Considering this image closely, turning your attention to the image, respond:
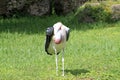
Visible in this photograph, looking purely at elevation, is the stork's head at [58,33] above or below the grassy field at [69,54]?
above

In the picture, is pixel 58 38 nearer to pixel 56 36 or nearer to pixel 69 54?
pixel 56 36

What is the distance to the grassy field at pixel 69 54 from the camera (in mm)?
7340

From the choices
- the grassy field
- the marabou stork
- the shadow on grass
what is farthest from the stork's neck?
the shadow on grass

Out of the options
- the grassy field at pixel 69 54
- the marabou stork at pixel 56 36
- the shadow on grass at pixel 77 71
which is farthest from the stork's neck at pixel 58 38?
the shadow on grass at pixel 77 71

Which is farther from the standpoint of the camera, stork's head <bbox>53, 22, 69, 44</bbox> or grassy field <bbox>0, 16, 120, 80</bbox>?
grassy field <bbox>0, 16, 120, 80</bbox>

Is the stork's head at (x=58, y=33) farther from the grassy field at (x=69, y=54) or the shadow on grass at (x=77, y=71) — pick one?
the shadow on grass at (x=77, y=71)

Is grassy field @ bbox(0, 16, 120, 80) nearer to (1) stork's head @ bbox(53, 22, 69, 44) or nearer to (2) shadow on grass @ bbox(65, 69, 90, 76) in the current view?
(2) shadow on grass @ bbox(65, 69, 90, 76)

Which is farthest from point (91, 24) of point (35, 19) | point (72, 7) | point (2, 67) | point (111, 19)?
point (2, 67)

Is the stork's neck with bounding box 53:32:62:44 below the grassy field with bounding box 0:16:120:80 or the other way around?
the other way around

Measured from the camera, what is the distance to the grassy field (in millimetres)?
7340

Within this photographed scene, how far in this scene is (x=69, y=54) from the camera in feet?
29.8

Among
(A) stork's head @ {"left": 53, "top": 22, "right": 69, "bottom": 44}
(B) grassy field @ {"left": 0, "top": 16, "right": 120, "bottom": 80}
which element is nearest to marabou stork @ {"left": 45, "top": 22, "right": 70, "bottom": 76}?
(A) stork's head @ {"left": 53, "top": 22, "right": 69, "bottom": 44}

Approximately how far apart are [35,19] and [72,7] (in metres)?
2.42

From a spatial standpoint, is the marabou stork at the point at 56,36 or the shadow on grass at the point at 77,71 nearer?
the marabou stork at the point at 56,36
